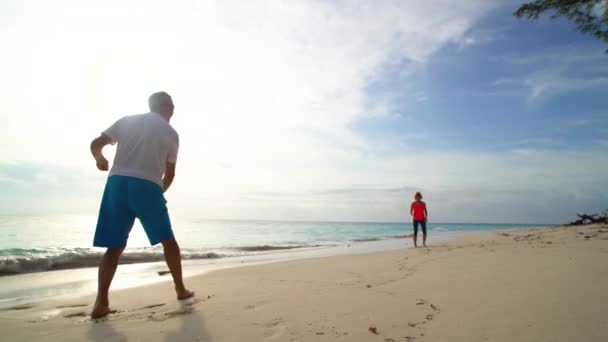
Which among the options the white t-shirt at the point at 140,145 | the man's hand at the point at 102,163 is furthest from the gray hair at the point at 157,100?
the man's hand at the point at 102,163

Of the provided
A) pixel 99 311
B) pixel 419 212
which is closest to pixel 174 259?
pixel 99 311

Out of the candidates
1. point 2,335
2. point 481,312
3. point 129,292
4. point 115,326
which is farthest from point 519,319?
point 129,292

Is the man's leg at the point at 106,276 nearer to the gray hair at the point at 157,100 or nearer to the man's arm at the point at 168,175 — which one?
the man's arm at the point at 168,175

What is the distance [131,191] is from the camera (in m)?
2.87

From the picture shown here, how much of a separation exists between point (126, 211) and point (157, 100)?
117cm

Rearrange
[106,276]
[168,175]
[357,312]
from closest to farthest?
[357,312] → [106,276] → [168,175]

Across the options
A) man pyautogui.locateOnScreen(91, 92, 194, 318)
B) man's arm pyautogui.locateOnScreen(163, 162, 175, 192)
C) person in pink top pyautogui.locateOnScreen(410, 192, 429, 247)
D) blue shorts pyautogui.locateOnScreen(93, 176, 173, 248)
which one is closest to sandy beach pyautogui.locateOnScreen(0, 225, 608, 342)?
man pyautogui.locateOnScreen(91, 92, 194, 318)

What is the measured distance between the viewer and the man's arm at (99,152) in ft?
9.52

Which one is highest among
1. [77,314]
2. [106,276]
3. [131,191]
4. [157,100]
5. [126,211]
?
[157,100]

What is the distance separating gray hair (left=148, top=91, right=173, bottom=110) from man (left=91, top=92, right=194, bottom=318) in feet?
0.72

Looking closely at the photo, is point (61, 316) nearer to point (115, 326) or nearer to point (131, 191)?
point (115, 326)

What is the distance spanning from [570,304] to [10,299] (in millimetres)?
6145

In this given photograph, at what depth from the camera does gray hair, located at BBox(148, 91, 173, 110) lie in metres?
3.33

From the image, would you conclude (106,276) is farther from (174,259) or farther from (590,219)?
(590,219)
